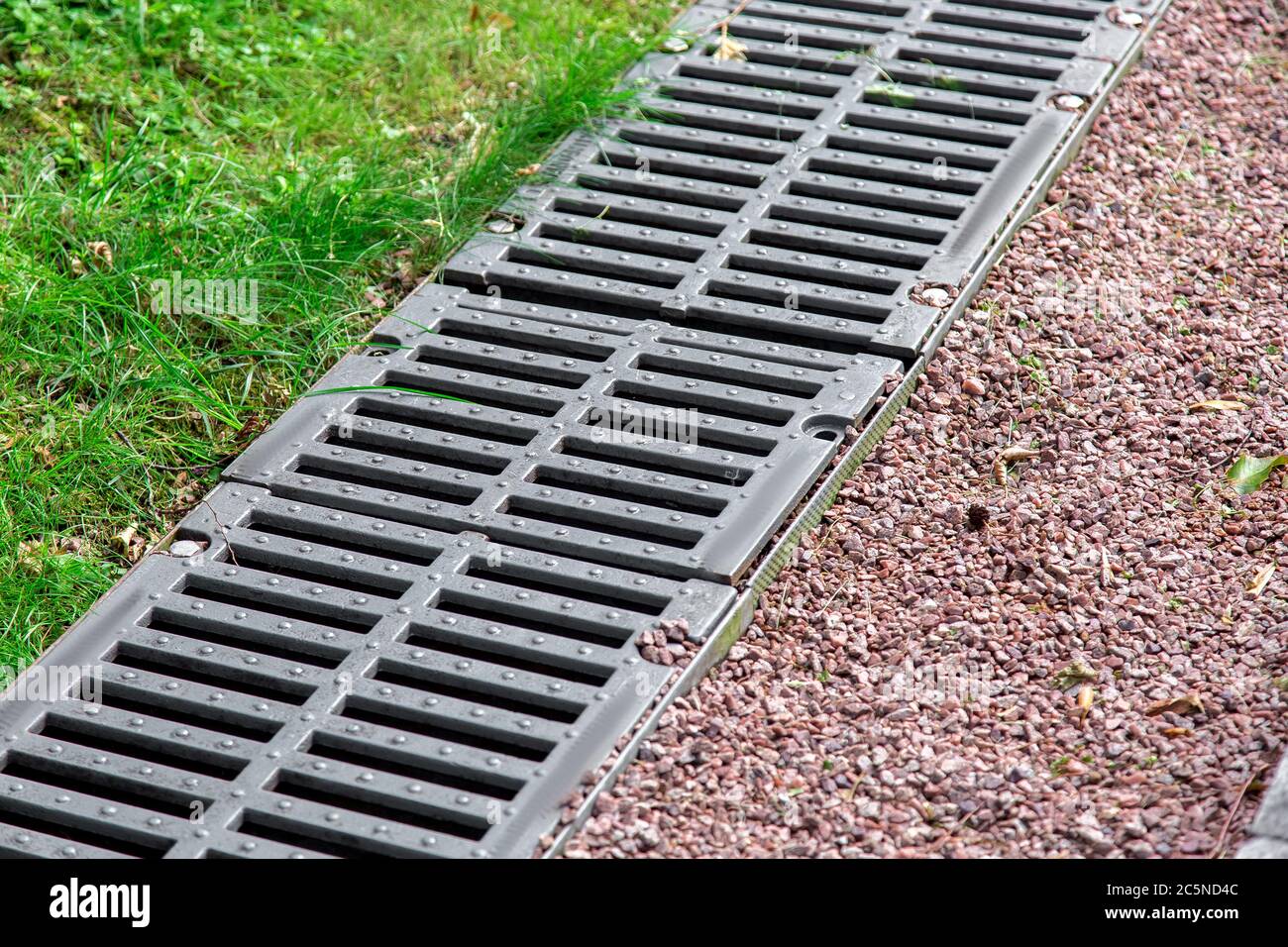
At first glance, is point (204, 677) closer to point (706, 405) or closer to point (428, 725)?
point (428, 725)

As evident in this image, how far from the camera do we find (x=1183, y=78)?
4844 mm

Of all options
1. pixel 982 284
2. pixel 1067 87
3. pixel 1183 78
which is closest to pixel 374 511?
pixel 982 284

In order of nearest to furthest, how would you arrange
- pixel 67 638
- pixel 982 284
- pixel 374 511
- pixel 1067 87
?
pixel 67 638 → pixel 374 511 → pixel 982 284 → pixel 1067 87

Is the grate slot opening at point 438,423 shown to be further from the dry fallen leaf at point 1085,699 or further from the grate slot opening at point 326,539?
the dry fallen leaf at point 1085,699

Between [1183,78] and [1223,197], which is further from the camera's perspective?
[1183,78]

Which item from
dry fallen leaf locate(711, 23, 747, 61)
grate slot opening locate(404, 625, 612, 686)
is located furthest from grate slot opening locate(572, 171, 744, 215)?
grate slot opening locate(404, 625, 612, 686)

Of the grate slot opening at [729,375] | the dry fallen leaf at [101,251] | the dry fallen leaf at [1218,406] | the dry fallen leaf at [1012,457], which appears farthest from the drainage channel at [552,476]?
the dry fallen leaf at [101,251]

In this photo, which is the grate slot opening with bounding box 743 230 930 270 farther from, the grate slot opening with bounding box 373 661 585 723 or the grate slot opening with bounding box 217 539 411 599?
the grate slot opening with bounding box 373 661 585 723

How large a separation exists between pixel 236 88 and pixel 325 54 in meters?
0.32

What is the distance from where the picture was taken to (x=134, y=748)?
293 cm

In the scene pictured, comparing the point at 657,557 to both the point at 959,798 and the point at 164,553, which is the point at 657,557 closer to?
the point at 959,798

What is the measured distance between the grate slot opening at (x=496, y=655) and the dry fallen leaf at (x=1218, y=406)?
1.57m

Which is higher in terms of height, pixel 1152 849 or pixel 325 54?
pixel 325 54
